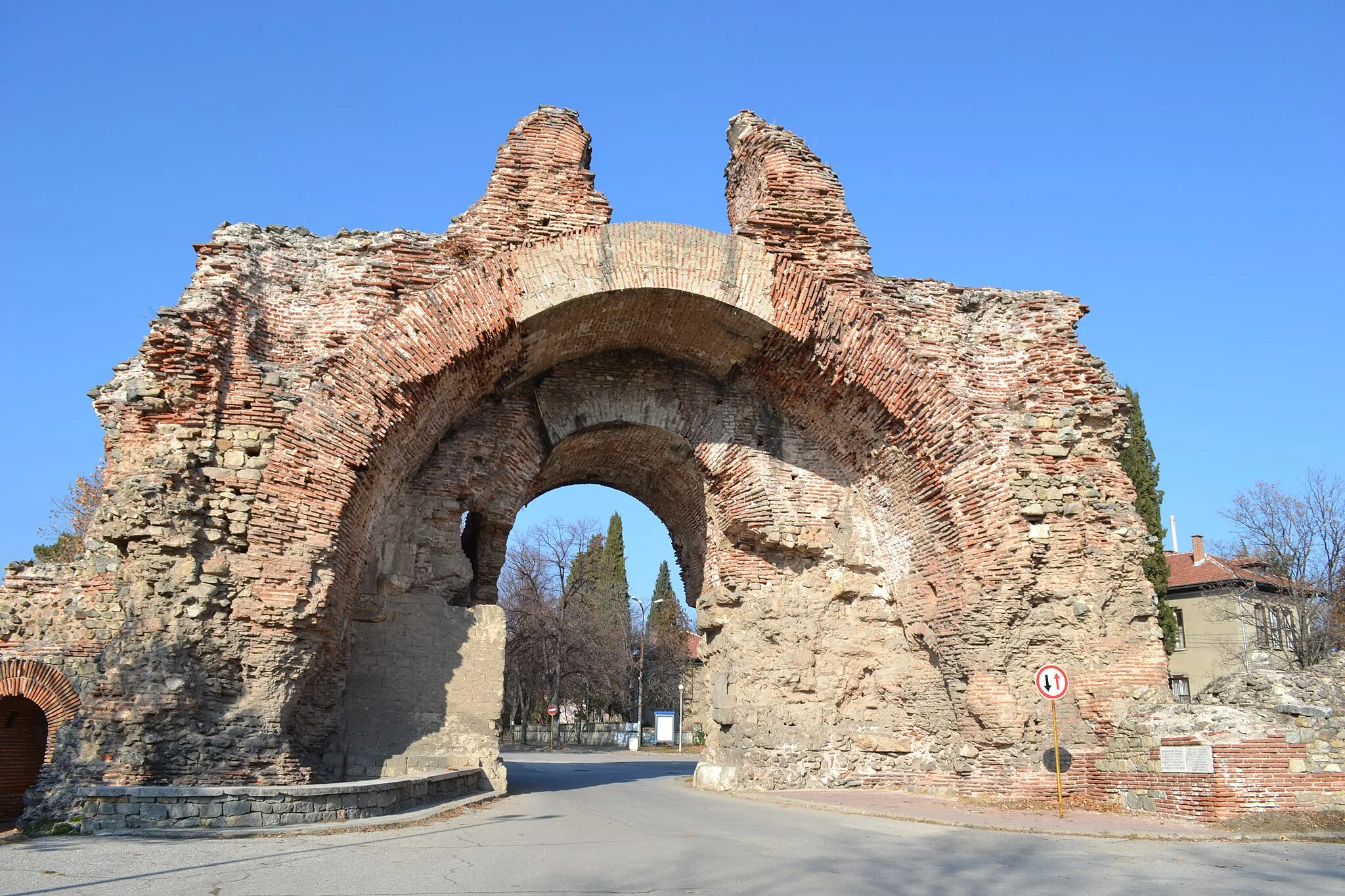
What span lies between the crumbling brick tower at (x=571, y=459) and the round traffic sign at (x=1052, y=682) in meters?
0.68

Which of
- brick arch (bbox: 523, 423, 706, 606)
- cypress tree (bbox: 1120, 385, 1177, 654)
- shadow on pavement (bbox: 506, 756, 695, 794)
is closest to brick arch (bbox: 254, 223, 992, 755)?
brick arch (bbox: 523, 423, 706, 606)

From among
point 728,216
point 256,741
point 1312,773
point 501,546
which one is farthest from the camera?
point 728,216

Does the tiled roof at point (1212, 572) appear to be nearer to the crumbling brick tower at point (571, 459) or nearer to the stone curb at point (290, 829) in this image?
the crumbling brick tower at point (571, 459)

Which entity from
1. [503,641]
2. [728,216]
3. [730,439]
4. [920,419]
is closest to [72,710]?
[503,641]

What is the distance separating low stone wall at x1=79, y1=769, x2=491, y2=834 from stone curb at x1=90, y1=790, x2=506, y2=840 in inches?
2.5

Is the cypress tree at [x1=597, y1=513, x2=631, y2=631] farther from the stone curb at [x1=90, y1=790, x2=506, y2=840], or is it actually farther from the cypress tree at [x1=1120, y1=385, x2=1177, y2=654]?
the stone curb at [x1=90, y1=790, x2=506, y2=840]

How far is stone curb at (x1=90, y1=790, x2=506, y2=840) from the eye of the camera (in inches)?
269

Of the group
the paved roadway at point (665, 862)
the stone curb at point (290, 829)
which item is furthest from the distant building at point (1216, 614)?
the stone curb at point (290, 829)

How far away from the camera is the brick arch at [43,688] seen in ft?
26.5

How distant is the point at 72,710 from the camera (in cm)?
813

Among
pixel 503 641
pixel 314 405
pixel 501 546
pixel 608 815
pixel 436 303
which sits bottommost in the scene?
pixel 608 815

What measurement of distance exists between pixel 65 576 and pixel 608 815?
556 cm

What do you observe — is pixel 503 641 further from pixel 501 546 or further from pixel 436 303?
pixel 436 303

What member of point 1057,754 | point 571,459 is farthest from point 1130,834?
point 571,459
